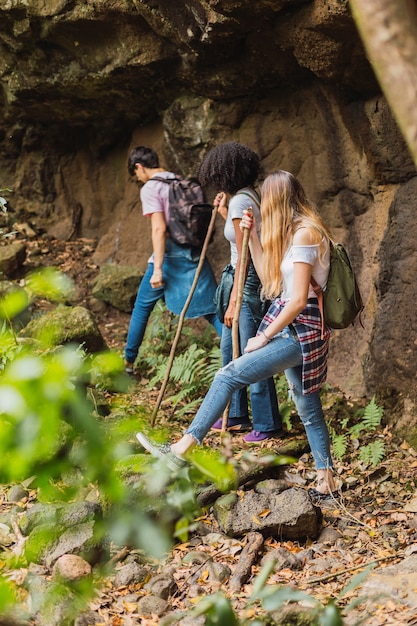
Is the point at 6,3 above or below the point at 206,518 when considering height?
above

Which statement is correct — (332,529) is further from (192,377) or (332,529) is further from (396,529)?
(192,377)

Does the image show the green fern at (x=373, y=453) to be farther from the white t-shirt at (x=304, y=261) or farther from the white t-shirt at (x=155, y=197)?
the white t-shirt at (x=155, y=197)

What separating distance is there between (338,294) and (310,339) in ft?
1.07

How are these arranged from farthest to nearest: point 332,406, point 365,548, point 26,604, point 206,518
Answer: point 332,406, point 206,518, point 365,548, point 26,604

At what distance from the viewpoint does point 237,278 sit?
5074mm

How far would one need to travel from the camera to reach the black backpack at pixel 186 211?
20.5ft

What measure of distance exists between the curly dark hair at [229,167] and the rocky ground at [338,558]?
6.51 ft

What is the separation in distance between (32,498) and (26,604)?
4.45 feet

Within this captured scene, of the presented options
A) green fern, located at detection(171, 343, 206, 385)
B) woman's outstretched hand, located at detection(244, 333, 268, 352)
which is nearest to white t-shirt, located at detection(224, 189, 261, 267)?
woman's outstretched hand, located at detection(244, 333, 268, 352)

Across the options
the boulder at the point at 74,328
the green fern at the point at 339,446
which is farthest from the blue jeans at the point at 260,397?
the boulder at the point at 74,328

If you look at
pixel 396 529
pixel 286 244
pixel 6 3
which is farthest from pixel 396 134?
pixel 6 3

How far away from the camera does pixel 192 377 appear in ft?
20.1

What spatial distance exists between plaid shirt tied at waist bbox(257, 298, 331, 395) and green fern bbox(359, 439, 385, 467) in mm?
1140

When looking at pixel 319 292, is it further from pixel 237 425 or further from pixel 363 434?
pixel 363 434
